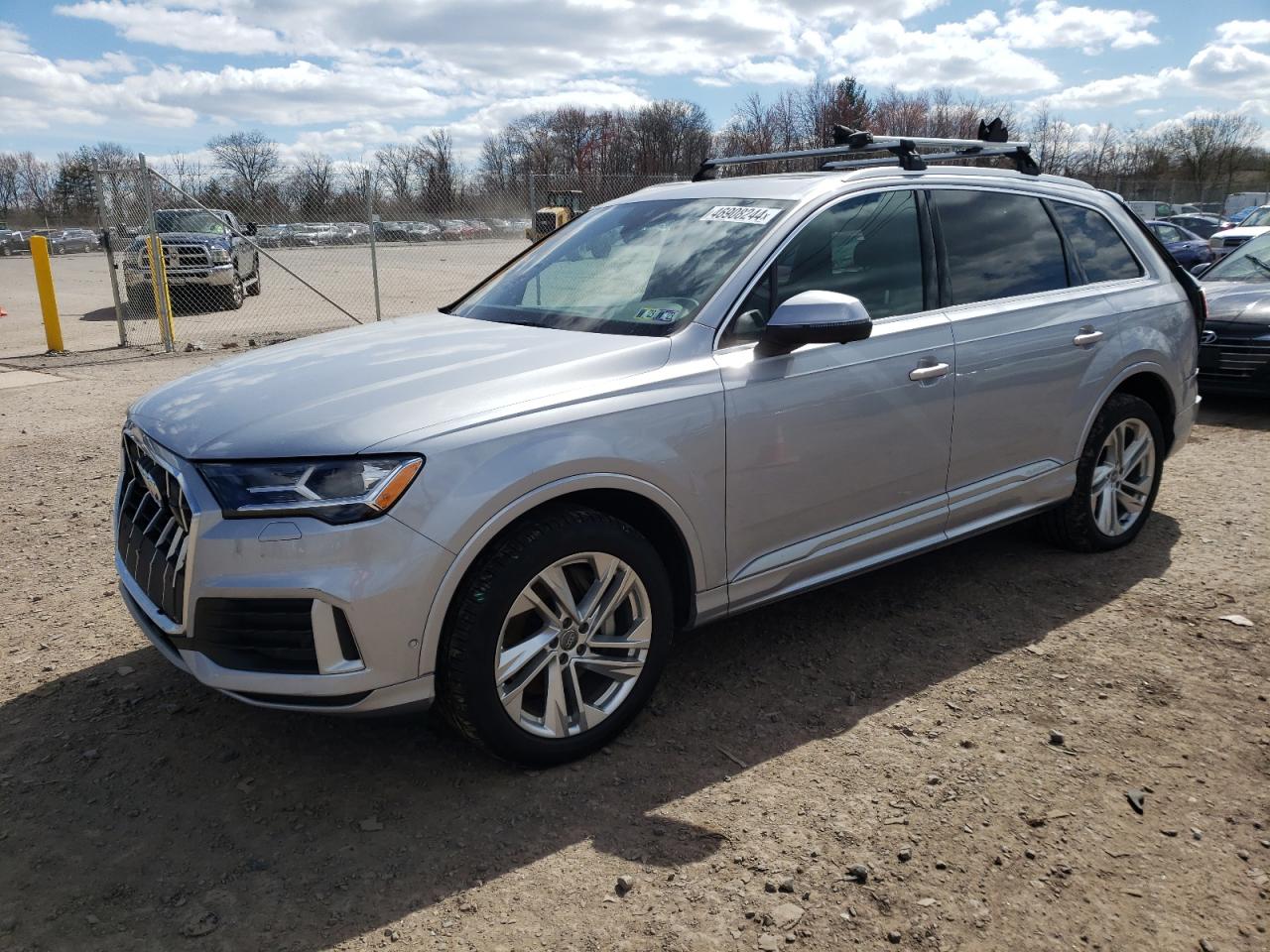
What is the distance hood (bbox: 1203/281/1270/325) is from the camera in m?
8.31

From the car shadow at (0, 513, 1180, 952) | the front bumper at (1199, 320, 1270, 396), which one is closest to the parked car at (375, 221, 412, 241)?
the front bumper at (1199, 320, 1270, 396)

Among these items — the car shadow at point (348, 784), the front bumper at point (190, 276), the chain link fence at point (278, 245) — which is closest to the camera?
the car shadow at point (348, 784)

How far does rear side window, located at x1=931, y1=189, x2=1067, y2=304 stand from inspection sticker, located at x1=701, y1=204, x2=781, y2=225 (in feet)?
2.84

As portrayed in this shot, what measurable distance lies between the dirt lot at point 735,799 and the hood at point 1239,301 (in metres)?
4.89

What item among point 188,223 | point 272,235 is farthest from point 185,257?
point 272,235

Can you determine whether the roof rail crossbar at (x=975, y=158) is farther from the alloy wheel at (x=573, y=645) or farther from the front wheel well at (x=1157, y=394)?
the alloy wheel at (x=573, y=645)

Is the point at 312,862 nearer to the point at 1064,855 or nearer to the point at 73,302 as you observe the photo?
the point at 1064,855

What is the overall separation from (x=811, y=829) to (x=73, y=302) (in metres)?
23.4

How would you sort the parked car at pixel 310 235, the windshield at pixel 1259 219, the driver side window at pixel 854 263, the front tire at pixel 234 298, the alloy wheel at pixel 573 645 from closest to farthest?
the alloy wheel at pixel 573 645, the driver side window at pixel 854 263, the parked car at pixel 310 235, the front tire at pixel 234 298, the windshield at pixel 1259 219

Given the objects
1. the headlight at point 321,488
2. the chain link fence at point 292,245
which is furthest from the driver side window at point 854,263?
the chain link fence at point 292,245

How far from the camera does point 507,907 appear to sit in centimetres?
253

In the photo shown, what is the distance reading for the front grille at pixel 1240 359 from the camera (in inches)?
322

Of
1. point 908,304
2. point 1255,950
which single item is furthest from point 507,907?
point 908,304

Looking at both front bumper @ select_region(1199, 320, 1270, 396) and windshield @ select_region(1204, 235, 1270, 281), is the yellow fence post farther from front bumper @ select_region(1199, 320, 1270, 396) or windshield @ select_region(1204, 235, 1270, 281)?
windshield @ select_region(1204, 235, 1270, 281)
